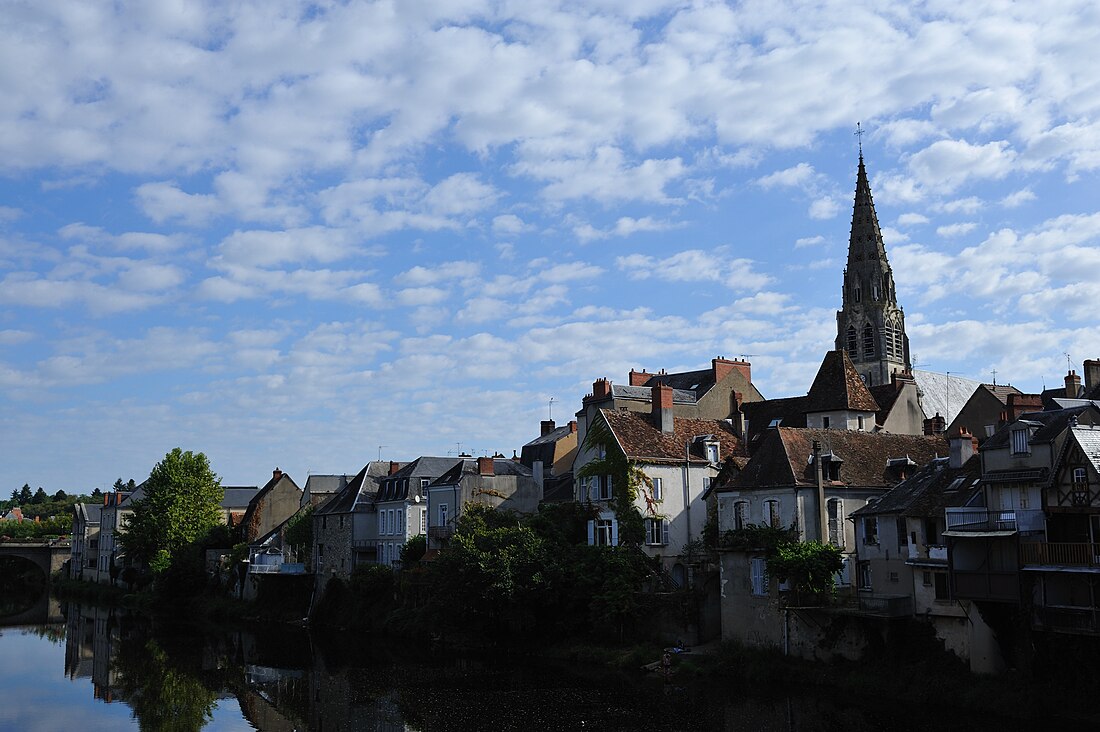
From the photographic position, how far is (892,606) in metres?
36.3

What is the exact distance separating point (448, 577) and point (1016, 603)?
1068 inches

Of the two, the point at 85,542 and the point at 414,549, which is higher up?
the point at 414,549

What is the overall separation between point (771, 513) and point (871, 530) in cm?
472

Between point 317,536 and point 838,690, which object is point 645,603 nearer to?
point 838,690

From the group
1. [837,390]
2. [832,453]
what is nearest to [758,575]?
[832,453]

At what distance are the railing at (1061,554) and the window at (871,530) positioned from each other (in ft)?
26.7

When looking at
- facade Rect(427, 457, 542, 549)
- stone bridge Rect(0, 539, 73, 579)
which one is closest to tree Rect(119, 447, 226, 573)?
facade Rect(427, 457, 542, 549)

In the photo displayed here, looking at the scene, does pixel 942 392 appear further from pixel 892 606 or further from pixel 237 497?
pixel 237 497

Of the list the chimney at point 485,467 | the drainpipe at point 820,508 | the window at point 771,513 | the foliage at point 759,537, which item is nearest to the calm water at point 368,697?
the foliage at point 759,537

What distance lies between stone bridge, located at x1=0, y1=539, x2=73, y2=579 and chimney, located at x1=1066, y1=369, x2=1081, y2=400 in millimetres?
103575

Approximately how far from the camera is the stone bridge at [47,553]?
11469 centimetres

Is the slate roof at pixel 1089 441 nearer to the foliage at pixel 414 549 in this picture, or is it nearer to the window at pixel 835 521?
the window at pixel 835 521

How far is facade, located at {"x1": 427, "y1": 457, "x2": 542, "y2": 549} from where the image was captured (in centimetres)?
6094

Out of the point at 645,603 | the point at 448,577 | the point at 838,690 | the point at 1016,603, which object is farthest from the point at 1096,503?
the point at 448,577
